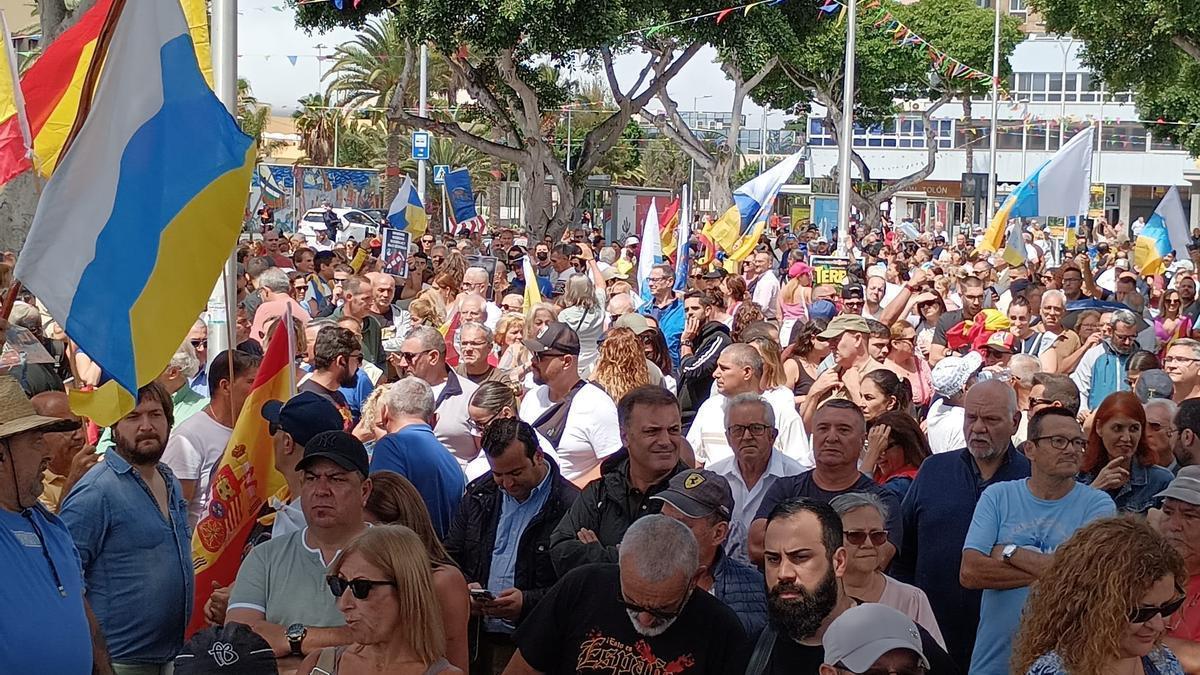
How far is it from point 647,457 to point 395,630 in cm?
170

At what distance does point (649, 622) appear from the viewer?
15.4ft

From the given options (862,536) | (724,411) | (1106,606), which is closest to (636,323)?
(724,411)

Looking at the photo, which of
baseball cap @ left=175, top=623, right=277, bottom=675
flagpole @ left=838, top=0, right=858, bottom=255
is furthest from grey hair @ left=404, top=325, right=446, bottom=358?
flagpole @ left=838, top=0, right=858, bottom=255

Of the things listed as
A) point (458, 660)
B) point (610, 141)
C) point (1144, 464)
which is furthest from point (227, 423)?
point (610, 141)

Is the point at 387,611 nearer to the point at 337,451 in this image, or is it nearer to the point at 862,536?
the point at 337,451

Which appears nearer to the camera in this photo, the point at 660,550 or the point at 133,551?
the point at 660,550

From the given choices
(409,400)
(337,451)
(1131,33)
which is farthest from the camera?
(1131,33)

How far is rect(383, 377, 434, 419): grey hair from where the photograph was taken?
6891mm

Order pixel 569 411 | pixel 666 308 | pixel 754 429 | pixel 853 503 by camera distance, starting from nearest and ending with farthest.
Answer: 1. pixel 853 503
2. pixel 754 429
3. pixel 569 411
4. pixel 666 308

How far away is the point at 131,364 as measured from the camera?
16.8ft

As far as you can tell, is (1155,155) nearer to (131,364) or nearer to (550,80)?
(550,80)

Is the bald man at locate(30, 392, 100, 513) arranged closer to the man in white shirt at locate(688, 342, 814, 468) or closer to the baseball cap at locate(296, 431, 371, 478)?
the baseball cap at locate(296, 431, 371, 478)

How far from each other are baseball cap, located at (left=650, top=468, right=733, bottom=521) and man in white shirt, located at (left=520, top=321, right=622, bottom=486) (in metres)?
1.99

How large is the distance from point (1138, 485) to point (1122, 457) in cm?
14
